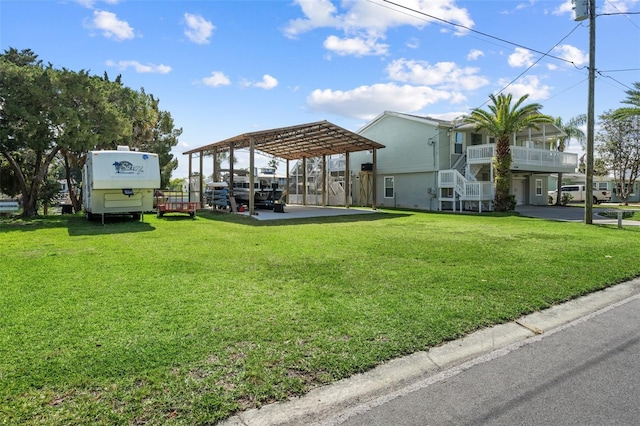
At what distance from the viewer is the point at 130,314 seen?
413 cm

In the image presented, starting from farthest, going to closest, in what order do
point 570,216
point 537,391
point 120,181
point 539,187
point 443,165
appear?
1. point 539,187
2. point 443,165
3. point 570,216
4. point 120,181
5. point 537,391

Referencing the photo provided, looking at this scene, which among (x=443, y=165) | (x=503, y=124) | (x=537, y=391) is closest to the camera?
(x=537, y=391)

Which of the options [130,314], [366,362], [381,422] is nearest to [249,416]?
[381,422]

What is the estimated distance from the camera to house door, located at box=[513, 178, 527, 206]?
25870 millimetres

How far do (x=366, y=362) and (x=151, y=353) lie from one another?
5.96 ft

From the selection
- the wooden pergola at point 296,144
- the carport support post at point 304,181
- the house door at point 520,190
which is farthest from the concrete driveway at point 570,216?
the carport support post at point 304,181

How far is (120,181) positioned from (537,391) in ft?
42.2

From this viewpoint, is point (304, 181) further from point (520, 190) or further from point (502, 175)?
point (520, 190)

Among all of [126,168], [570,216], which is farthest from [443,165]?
[126,168]

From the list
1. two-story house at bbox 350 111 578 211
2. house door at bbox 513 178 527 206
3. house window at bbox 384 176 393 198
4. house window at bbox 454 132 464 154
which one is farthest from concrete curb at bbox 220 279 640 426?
house door at bbox 513 178 527 206

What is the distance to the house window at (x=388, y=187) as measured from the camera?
2578 centimetres

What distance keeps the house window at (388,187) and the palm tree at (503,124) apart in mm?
6932

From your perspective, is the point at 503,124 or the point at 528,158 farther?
the point at 528,158

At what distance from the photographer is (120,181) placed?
12609 mm
